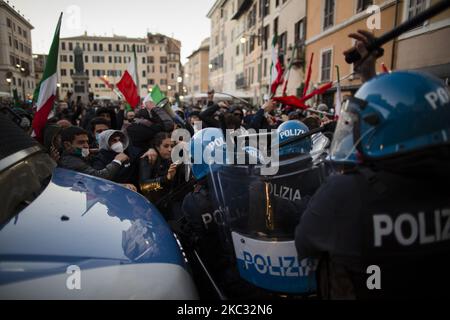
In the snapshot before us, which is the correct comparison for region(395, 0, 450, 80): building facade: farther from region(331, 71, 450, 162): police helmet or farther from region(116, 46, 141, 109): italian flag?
region(331, 71, 450, 162): police helmet

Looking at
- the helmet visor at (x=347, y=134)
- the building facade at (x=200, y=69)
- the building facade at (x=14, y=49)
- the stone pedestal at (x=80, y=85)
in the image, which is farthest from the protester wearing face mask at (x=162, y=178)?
the building facade at (x=200, y=69)

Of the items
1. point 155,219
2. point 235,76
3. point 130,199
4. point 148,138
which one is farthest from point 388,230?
point 235,76

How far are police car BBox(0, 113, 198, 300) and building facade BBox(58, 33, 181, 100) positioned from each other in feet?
278

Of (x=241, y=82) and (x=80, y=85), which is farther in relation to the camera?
(x=241, y=82)

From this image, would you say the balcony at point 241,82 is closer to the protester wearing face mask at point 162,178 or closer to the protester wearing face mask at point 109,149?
the protester wearing face mask at point 109,149

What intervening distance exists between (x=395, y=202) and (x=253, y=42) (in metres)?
34.9

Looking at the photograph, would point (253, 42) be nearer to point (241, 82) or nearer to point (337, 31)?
point (241, 82)

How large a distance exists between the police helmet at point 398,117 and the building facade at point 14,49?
60.0 meters

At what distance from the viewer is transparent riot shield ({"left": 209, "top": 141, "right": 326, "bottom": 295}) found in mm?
1653

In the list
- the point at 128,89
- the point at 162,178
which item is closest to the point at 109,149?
the point at 162,178

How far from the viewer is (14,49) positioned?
6388 cm

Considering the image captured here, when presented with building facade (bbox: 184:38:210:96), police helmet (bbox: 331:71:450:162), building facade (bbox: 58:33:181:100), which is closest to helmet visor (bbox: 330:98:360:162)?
police helmet (bbox: 331:71:450:162)

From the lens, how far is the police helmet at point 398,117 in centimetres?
118

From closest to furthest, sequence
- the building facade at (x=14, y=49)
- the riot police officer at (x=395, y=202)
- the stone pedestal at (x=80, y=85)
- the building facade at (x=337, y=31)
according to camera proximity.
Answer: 1. the riot police officer at (x=395, y=202)
2. the building facade at (x=337, y=31)
3. the stone pedestal at (x=80, y=85)
4. the building facade at (x=14, y=49)
